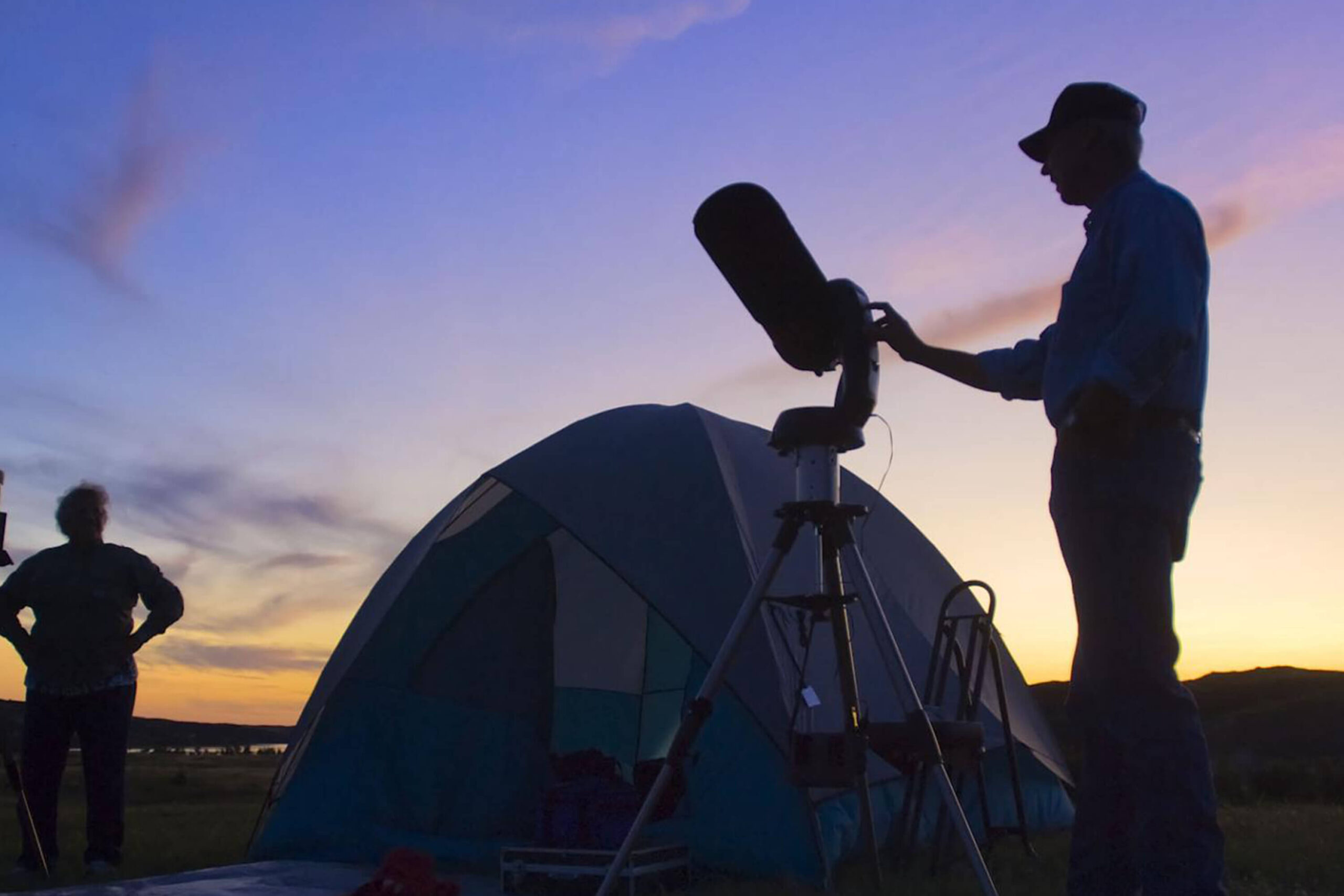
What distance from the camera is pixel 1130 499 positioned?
2086 mm

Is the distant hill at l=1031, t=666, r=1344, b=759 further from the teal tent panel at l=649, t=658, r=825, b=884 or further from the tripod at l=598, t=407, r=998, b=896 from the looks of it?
the tripod at l=598, t=407, r=998, b=896

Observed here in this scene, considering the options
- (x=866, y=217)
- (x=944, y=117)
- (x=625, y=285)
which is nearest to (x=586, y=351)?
(x=625, y=285)

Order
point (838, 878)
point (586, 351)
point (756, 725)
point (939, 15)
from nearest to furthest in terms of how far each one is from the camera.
Result: point (838, 878) → point (756, 725) → point (939, 15) → point (586, 351)

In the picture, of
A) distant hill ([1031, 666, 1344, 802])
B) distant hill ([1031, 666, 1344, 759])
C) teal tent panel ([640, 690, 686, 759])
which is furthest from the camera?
distant hill ([1031, 666, 1344, 759])

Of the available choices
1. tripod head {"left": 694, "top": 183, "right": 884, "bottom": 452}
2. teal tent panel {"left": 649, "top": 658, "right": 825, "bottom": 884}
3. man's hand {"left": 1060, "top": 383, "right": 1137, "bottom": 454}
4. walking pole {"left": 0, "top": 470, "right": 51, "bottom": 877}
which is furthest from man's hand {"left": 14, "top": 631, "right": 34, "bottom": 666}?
man's hand {"left": 1060, "top": 383, "right": 1137, "bottom": 454}

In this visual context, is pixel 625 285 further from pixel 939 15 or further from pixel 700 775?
pixel 700 775

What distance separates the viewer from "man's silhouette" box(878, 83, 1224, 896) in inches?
78.4

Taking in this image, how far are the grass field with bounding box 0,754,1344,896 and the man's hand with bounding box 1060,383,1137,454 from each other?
2.05m

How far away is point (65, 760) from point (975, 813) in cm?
398

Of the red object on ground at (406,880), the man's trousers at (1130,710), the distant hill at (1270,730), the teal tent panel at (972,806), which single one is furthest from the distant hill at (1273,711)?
the man's trousers at (1130,710)

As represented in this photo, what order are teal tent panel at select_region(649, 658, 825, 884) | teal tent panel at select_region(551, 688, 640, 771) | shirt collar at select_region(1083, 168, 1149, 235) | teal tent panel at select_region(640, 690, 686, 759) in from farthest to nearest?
teal tent panel at select_region(640, 690, 686, 759) < teal tent panel at select_region(551, 688, 640, 771) < teal tent panel at select_region(649, 658, 825, 884) < shirt collar at select_region(1083, 168, 1149, 235)

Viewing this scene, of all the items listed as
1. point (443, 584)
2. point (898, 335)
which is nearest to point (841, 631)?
point (898, 335)

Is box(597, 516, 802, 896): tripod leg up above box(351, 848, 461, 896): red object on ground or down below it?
above

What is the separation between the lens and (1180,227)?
2.12 meters
